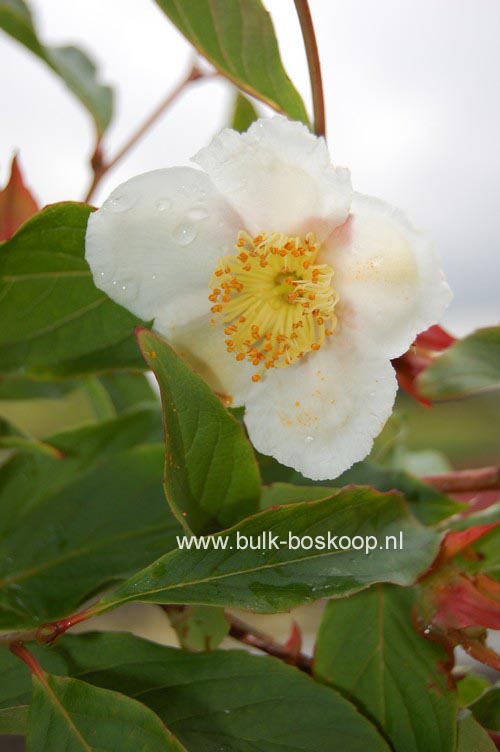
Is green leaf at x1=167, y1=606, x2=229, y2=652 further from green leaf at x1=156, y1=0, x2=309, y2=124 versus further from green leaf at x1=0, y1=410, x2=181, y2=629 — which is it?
green leaf at x1=156, y1=0, x2=309, y2=124

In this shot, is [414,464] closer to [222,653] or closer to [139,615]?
[222,653]

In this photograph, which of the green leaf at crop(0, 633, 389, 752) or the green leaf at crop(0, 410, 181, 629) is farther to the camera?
the green leaf at crop(0, 410, 181, 629)

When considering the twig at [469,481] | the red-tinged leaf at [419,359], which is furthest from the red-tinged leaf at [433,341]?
the twig at [469,481]

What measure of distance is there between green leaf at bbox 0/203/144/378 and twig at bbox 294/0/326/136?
→ 15 cm

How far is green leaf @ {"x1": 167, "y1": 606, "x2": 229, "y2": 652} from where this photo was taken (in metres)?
0.50

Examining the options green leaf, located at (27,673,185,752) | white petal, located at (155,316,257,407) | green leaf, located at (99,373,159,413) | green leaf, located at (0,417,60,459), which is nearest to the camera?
green leaf, located at (27,673,185,752)

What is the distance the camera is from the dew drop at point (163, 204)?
45cm

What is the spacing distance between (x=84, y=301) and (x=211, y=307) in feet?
0.27

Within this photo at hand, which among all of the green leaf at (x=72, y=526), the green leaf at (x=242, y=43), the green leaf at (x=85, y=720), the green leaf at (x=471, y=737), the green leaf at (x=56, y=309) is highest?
the green leaf at (x=242, y=43)

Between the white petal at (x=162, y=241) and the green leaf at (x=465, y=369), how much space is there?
0.16 m

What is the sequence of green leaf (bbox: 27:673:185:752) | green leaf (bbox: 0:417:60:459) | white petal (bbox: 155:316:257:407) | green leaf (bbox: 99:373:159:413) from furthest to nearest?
1. green leaf (bbox: 99:373:159:413)
2. green leaf (bbox: 0:417:60:459)
3. white petal (bbox: 155:316:257:407)
4. green leaf (bbox: 27:673:185:752)

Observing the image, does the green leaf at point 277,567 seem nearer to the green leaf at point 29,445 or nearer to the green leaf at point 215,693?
the green leaf at point 215,693

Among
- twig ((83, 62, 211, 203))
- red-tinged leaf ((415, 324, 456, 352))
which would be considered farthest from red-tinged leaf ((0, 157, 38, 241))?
red-tinged leaf ((415, 324, 456, 352))

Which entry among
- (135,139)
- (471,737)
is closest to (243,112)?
(135,139)
